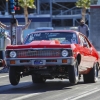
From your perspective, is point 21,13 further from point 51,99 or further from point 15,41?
point 51,99

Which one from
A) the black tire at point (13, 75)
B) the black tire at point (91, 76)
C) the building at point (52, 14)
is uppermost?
the building at point (52, 14)

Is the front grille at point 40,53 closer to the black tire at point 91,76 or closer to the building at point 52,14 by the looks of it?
the black tire at point 91,76

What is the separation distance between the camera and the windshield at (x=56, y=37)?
45.6 feet

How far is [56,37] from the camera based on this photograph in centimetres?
1398

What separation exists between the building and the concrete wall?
2909 cm

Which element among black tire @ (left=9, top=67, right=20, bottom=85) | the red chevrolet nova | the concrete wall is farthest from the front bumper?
the concrete wall

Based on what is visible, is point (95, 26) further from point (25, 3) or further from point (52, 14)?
point (52, 14)

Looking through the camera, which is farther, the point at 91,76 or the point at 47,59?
the point at 91,76

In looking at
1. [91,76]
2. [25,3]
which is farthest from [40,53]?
[25,3]

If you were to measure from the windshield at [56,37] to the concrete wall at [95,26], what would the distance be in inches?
1048

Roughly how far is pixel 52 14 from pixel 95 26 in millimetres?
32213

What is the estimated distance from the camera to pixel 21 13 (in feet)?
247

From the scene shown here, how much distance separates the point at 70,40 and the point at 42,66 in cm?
171

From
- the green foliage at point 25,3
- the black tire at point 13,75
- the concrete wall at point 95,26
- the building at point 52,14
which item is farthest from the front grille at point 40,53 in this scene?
the building at point 52,14
